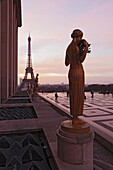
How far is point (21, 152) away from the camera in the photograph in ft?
14.4

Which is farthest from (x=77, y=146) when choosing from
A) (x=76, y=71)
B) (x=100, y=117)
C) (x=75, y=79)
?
(x=100, y=117)

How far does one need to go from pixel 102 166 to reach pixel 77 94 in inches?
102

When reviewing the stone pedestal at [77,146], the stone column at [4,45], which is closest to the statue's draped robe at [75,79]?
the stone pedestal at [77,146]

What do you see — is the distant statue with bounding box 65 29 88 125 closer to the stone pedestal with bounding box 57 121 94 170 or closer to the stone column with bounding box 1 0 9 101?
the stone pedestal with bounding box 57 121 94 170

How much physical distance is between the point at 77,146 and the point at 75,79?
5.75 ft

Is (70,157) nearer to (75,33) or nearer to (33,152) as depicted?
(33,152)

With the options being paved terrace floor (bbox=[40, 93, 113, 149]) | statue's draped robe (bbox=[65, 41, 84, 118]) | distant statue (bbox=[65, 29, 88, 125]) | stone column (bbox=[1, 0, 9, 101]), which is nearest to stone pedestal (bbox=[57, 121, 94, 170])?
distant statue (bbox=[65, 29, 88, 125])

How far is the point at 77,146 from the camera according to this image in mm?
3307

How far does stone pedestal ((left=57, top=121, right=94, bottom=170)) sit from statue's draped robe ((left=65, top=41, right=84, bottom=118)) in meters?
0.49

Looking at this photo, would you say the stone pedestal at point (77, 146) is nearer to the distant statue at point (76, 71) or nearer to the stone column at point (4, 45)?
the distant statue at point (76, 71)

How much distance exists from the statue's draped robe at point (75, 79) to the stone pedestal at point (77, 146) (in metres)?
0.49

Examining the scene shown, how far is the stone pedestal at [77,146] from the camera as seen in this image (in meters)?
3.30

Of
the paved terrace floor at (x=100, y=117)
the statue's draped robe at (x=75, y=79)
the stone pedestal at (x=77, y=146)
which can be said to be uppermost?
the statue's draped robe at (x=75, y=79)

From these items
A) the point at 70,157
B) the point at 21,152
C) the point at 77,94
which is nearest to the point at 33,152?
the point at 21,152
